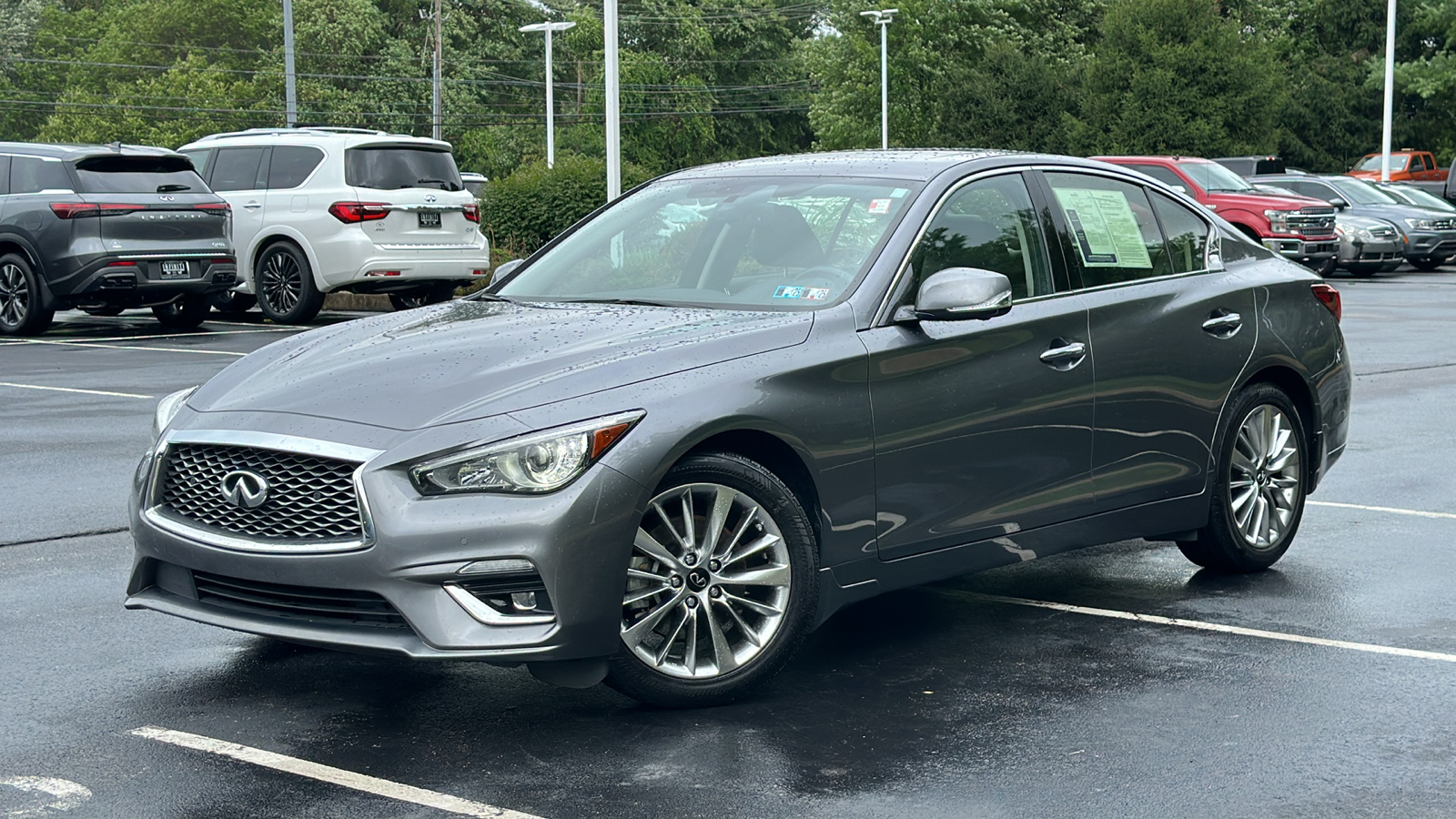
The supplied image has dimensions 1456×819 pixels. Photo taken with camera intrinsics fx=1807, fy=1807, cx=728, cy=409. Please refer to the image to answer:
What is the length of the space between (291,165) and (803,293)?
1497 cm

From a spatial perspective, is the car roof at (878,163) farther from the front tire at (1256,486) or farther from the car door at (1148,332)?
the front tire at (1256,486)

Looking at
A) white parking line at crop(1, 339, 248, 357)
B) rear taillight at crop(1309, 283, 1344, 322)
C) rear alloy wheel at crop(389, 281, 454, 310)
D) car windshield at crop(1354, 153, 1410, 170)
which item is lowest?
white parking line at crop(1, 339, 248, 357)

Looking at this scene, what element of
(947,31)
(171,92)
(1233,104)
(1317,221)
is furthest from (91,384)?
(171,92)

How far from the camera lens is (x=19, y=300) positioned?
1819 centimetres

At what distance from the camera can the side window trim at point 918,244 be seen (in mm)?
5539

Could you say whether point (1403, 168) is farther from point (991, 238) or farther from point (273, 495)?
point (273, 495)

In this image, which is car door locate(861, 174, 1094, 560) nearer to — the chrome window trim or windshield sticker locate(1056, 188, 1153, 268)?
windshield sticker locate(1056, 188, 1153, 268)

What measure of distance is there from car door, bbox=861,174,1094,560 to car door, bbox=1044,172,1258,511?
0.13 meters

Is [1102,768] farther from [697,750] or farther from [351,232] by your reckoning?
[351,232]

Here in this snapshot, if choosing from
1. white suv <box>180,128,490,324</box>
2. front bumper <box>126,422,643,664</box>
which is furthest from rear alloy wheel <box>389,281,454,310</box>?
front bumper <box>126,422,643,664</box>

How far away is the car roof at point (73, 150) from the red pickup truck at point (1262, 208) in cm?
1502

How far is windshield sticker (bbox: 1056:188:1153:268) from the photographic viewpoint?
635cm

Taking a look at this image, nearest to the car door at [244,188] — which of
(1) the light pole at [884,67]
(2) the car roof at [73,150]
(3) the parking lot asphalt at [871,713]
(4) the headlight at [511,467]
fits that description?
(2) the car roof at [73,150]

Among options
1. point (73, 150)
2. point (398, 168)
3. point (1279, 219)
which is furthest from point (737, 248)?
point (1279, 219)
